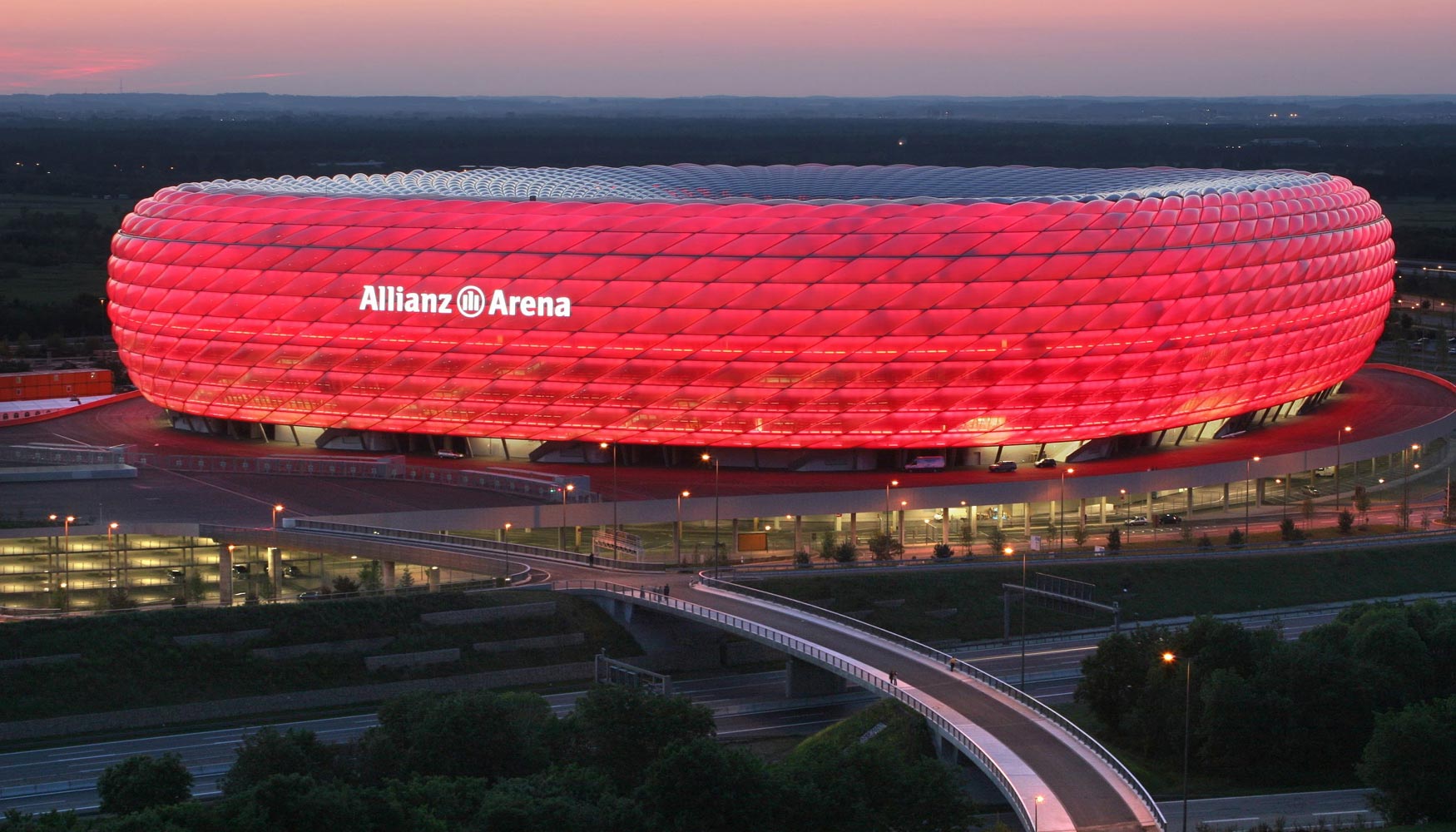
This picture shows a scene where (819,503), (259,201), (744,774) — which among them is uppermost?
(259,201)

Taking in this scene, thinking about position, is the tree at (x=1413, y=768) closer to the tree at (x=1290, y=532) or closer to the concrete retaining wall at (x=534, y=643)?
the concrete retaining wall at (x=534, y=643)

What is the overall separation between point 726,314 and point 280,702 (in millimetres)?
30310

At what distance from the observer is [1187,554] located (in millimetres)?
84875

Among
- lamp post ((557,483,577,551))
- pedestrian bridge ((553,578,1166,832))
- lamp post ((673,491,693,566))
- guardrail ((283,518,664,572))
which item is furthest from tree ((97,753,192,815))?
lamp post ((557,483,577,551))

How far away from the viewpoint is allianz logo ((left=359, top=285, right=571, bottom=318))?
91375mm

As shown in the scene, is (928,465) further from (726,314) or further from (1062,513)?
(726,314)

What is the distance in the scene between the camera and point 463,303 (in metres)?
92.5

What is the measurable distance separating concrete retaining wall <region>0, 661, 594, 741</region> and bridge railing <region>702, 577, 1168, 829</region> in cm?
729

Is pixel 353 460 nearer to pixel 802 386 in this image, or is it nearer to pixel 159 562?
pixel 159 562

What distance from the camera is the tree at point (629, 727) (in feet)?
185

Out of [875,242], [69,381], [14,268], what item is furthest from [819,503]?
[14,268]

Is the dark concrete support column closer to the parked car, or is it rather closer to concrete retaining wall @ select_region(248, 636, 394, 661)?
concrete retaining wall @ select_region(248, 636, 394, 661)

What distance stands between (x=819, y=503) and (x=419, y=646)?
860 inches

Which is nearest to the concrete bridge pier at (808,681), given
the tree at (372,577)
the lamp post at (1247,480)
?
the tree at (372,577)
